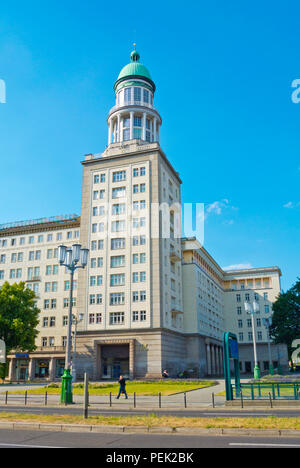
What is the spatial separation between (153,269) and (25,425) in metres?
43.7

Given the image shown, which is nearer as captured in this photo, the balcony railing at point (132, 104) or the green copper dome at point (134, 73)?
the balcony railing at point (132, 104)

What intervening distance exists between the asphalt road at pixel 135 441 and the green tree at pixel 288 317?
64195 millimetres

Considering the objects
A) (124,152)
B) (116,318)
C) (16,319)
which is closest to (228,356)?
(116,318)

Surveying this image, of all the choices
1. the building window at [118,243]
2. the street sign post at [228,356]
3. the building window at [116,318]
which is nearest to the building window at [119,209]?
the building window at [118,243]

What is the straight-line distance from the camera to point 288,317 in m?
73.5

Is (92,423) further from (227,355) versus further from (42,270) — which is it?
(42,270)

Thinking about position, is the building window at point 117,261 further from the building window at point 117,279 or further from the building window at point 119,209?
the building window at point 119,209

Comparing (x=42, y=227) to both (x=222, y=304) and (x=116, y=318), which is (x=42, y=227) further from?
(x=222, y=304)

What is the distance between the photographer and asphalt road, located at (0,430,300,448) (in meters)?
10.2

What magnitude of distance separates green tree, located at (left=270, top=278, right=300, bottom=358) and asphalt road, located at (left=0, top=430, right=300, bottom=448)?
64.2 metres

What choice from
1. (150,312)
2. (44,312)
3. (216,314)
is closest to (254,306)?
(150,312)

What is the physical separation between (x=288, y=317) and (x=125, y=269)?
33425 millimetres

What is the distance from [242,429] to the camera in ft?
39.7

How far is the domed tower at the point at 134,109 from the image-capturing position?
2798 inches
